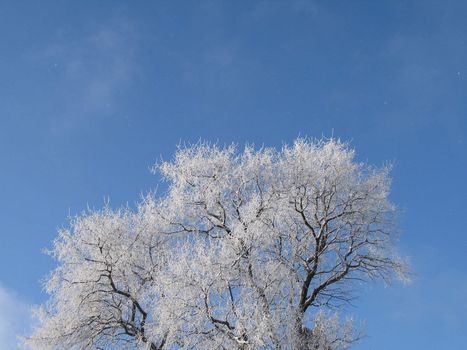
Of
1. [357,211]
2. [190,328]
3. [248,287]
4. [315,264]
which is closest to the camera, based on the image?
[190,328]


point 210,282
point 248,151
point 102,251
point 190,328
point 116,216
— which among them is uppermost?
point 248,151

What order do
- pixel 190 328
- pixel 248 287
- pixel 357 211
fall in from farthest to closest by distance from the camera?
1. pixel 357 211
2. pixel 248 287
3. pixel 190 328

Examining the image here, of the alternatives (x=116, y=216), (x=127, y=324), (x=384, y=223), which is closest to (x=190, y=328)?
(x=127, y=324)

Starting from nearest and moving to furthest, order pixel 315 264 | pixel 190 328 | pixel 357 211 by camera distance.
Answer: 1. pixel 190 328
2. pixel 315 264
3. pixel 357 211

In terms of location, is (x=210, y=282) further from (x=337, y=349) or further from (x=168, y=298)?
(x=337, y=349)

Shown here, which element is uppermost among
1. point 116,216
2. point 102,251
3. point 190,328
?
point 116,216

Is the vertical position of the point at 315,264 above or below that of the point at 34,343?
above

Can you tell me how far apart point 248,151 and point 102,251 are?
6.20 m

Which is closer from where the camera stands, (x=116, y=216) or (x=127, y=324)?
(x=127, y=324)

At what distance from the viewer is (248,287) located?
1817 cm

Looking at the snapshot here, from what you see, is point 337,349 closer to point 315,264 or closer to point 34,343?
point 315,264

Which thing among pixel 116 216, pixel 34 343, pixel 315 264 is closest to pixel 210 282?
pixel 315 264

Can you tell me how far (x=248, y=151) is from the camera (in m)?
22.2

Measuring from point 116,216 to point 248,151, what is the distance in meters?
5.29
